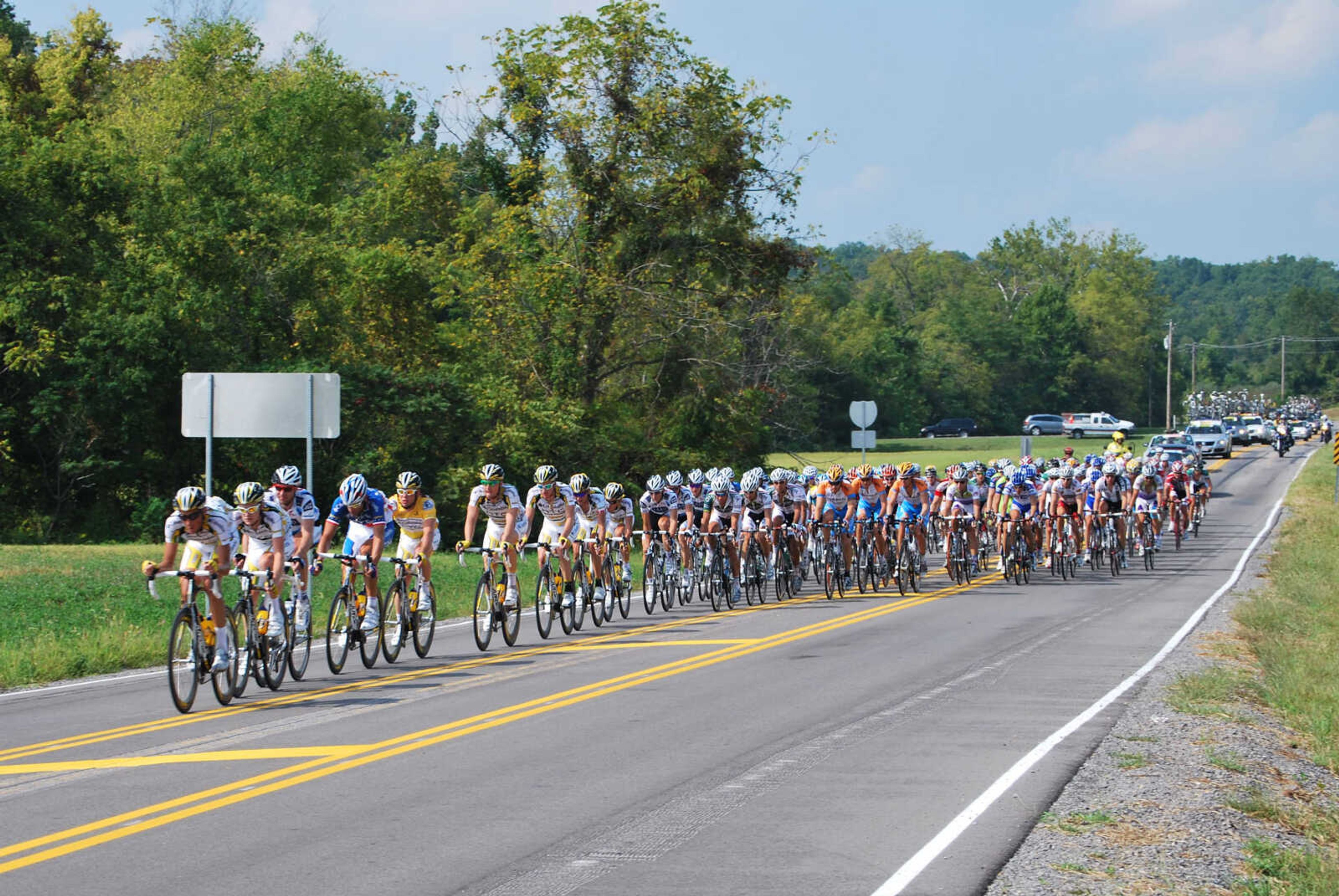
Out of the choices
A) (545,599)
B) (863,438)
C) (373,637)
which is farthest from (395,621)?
(863,438)

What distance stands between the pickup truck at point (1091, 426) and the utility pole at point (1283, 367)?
72800mm

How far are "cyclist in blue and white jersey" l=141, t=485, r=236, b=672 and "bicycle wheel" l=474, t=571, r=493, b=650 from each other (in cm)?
412

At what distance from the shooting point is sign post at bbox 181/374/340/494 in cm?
2175

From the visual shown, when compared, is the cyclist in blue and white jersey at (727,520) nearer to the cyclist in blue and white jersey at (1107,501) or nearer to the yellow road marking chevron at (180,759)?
the cyclist in blue and white jersey at (1107,501)

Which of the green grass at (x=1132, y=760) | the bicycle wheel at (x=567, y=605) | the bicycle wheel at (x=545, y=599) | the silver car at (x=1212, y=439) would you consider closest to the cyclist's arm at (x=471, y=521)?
the bicycle wheel at (x=545, y=599)

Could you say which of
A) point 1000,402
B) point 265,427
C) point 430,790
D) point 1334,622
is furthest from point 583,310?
point 1000,402

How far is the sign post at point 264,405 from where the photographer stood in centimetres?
2175

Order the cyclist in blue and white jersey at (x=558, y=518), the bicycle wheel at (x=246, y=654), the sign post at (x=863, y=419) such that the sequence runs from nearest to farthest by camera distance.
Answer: the bicycle wheel at (x=246, y=654) < the cyclist in blue and white jersey at (x=558, y=518) < the sign post at (x=863, y=419)

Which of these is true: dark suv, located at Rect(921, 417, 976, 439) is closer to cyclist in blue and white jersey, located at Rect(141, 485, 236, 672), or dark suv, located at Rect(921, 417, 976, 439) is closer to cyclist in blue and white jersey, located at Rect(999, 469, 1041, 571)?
cyclist in blue and white jersey, located at Rect(999, 469, 1041, 571)

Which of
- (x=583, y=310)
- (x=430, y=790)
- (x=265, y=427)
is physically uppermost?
(x=583, y=310)

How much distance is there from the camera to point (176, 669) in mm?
11875

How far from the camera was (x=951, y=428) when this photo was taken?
115438 mm

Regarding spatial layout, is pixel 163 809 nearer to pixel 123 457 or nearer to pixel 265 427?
pixel 265 427

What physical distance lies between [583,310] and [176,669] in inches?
1118
